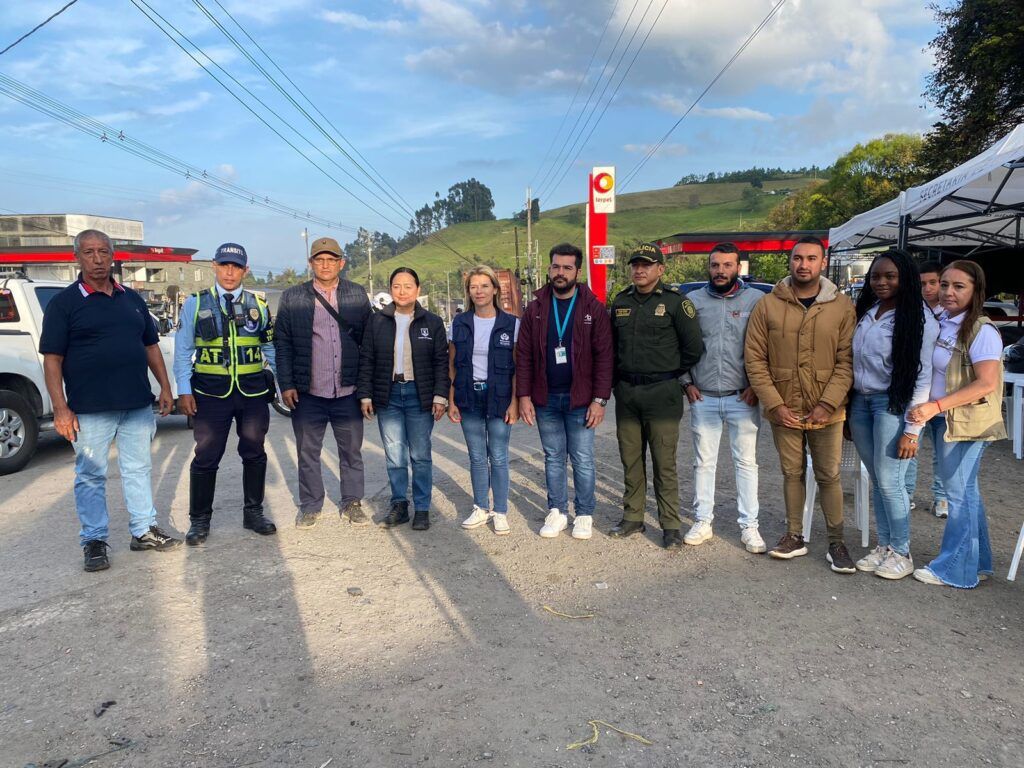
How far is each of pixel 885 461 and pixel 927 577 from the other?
27.4 inches

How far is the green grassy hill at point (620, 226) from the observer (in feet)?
322

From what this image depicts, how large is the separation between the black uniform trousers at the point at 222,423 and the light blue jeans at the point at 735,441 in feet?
10.0

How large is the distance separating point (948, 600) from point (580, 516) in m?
2.22

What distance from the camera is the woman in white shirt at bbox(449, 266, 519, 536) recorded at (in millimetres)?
4723

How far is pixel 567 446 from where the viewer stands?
15.7ft

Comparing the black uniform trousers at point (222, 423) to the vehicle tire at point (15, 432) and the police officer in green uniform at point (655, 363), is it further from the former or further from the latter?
the vehicle tire at point (15, 432)

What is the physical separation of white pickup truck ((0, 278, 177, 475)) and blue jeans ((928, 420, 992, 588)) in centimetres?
808

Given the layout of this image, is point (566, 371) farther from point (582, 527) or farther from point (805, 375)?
point (805, 375)

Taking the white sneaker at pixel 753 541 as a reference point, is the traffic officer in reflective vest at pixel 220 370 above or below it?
above

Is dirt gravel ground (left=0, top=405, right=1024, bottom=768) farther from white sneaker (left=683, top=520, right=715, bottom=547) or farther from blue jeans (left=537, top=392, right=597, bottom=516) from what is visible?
blue jeans (left=537, top=392, right=597, bottom=516)

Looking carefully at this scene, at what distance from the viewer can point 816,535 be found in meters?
4.67

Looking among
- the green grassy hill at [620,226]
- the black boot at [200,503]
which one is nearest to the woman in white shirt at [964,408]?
the black boot at [200,503]

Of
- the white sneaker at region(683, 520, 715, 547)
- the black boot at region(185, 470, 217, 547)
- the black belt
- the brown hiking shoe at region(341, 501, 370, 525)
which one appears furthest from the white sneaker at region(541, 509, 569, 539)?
the black boot at region(185, 470, 217, 547)

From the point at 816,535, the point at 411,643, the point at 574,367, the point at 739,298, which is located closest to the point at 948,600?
the point at 816,535
